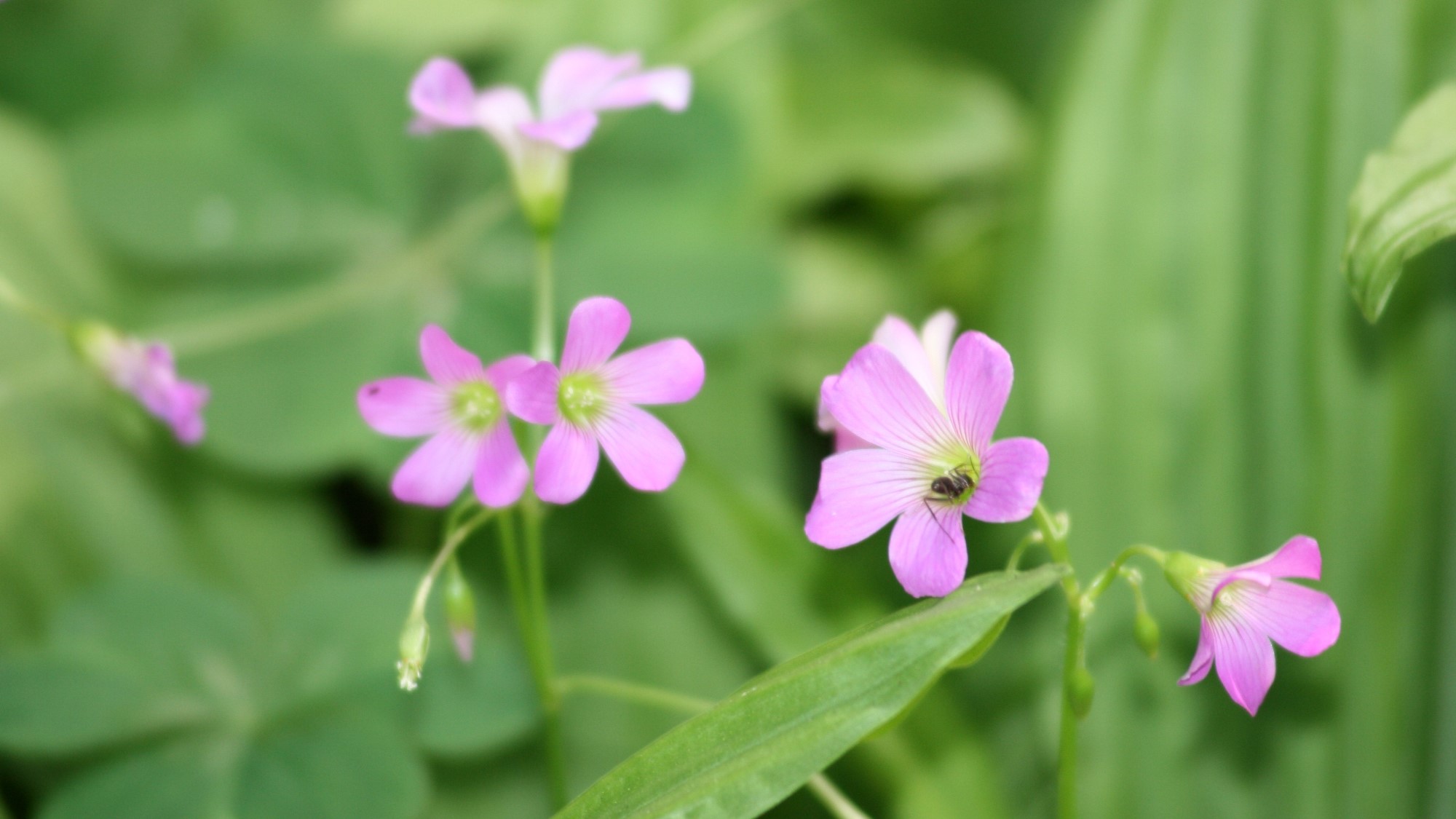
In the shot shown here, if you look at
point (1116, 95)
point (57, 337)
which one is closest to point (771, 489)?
point (1116, 95)

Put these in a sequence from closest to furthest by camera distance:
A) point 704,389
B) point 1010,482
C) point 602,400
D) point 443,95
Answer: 1. point 1010,482
2. point 602,400
3. point 443,95
4. point 704,389

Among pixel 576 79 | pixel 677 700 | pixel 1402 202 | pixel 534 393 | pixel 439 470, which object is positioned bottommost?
pixel 677 700

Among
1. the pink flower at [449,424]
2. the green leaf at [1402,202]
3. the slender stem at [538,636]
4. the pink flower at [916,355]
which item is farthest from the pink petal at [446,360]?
the green leaf at [1402,202]

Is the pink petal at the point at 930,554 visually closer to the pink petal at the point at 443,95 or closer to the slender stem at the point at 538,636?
the slender stem at the point at 538,636

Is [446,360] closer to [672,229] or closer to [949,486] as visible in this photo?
[949,486]

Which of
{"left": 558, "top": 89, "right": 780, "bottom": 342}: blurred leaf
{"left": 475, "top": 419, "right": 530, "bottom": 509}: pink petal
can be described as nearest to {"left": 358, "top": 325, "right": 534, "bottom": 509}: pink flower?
{"left": 475, "top": 419, "right": 530, "bottom": 509}: pink petal

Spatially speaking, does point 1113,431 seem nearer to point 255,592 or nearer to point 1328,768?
point 1328,768

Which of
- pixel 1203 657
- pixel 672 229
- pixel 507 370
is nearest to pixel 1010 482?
pixel 1203 657

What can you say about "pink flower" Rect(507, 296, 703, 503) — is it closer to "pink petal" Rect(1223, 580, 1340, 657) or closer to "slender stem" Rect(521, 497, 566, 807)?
"slender stem" Rect(521, 497, 566, 807)
